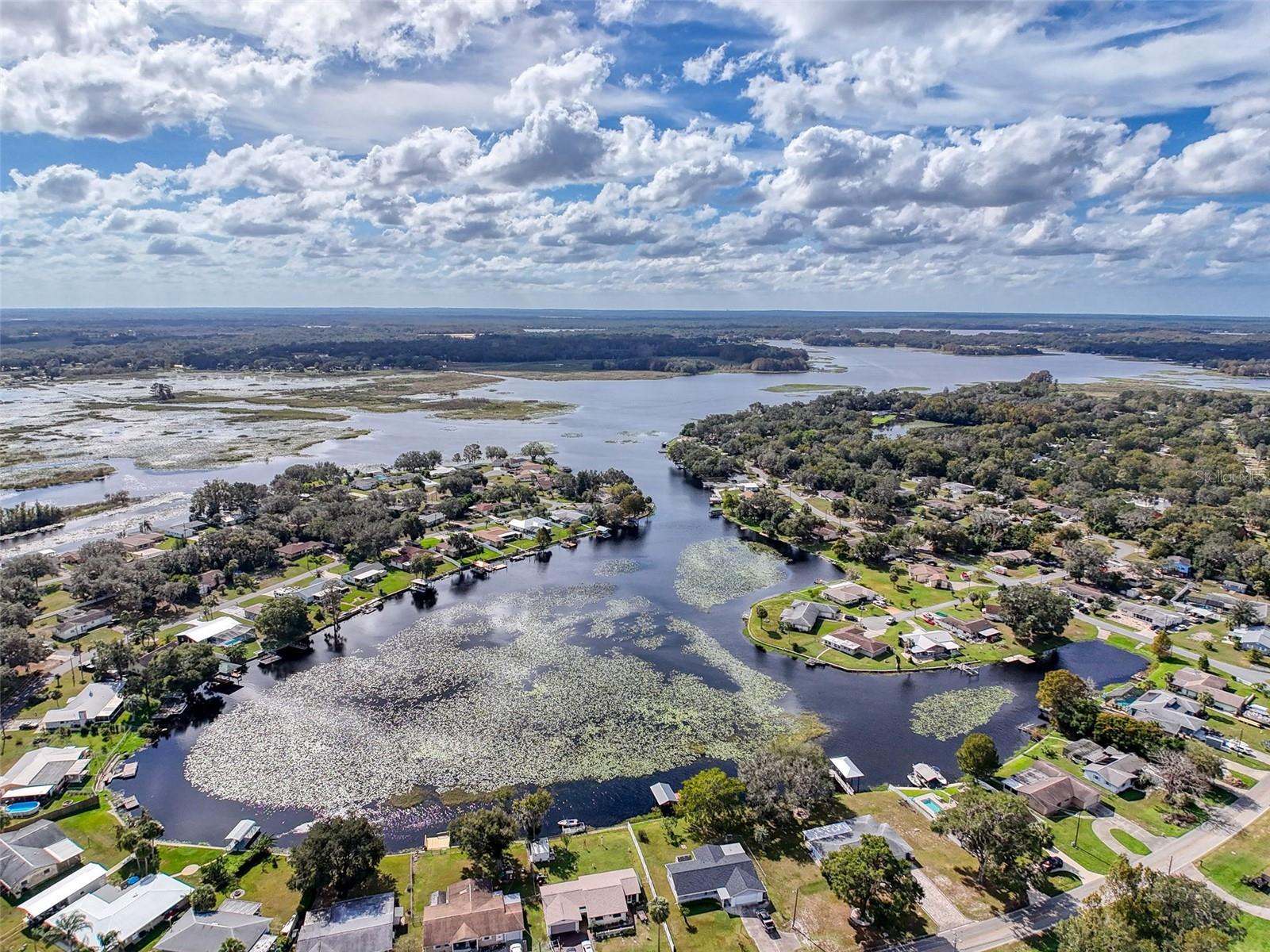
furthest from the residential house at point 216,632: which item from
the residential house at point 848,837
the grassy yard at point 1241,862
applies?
the grassy yard at point 1241,862

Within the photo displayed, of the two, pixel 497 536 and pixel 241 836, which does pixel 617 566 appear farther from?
pixel 241 836

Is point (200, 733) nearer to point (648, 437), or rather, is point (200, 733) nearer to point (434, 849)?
point (434, 849)

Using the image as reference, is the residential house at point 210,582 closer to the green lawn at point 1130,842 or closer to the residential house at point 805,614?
the residential house at point 805,614

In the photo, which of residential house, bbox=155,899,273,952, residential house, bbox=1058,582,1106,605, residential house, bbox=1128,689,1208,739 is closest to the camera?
residential house, bbox=155,899,273,952

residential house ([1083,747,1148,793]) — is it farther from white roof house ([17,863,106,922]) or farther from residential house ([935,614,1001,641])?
white roof house ([17,863,106,922])

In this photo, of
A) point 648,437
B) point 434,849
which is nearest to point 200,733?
point 434,849

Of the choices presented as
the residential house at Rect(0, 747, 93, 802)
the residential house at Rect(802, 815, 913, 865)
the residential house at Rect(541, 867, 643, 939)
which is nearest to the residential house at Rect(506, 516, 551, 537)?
the residential house at Rect(0, 747, 93, 802)
